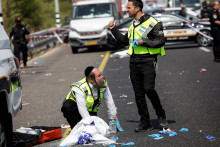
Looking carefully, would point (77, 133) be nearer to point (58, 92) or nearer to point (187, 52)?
point (58, 92)

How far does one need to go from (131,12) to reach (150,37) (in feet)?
1.44

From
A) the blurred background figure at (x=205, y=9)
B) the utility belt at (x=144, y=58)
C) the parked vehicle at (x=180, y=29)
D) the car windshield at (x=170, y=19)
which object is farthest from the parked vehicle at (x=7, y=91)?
the blurred background figure at (x=205, y=9)

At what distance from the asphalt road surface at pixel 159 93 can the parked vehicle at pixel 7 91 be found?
0.93 metres

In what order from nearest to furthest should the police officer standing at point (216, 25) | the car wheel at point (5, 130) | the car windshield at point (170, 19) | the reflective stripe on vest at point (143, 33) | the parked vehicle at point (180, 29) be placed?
the car wheel at point (5, 130)
the reflective stripe on vest at point (143, 33)
the police officer standing at point (216, 25)
the parked vehicle at point (180, 29)
the car windshield at point (170, 19)

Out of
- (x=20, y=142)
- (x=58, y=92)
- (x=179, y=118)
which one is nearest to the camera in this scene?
(x=20, y=142)

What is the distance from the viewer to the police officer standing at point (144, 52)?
7.66 m

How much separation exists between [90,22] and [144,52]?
16.8 m

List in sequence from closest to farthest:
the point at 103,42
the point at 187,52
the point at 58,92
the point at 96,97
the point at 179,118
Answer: the point at 96,97, the point at 179,118, the point at 58,92, the point at 187,52, the point at 103,42

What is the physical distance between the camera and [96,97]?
7457 millimetres

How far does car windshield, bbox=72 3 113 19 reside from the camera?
24.8 meters

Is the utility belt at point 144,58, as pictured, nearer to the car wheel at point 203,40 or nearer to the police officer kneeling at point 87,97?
the police officer kneeling at point 87,97

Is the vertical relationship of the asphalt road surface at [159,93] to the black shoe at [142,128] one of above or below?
below

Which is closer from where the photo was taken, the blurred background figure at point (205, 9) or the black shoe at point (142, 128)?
the black shoe at point (142, 128)

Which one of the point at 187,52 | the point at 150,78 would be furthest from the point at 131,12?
the point at 187,52
